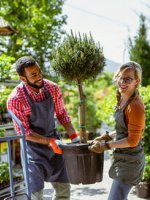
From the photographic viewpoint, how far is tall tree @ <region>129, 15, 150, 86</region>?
481 inches

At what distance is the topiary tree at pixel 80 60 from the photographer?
3084 millimetres

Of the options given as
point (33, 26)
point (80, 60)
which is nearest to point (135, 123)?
point (80, 60)

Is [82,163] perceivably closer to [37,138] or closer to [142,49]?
[37,138]

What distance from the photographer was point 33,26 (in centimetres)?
1045

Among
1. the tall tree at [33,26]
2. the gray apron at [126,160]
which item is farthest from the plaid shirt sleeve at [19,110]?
the tall tree at [33,26]

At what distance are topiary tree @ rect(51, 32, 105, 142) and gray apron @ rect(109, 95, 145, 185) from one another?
46cm

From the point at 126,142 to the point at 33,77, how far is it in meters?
0.87

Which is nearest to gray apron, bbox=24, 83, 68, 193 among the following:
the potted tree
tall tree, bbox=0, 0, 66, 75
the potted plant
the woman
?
the potted tree

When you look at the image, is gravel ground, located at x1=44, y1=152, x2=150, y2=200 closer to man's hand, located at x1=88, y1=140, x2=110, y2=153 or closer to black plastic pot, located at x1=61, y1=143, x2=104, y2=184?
black plastic pot, located at x1=61, y1=143, x2=104, y2=184

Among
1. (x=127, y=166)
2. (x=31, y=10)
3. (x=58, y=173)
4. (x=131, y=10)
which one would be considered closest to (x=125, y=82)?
(x=127, y=166)

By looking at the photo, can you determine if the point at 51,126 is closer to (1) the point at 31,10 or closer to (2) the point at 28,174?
(2) the point at 28,174

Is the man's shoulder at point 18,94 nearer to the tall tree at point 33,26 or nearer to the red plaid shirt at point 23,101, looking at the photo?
the red plaid shirt at point 23,101

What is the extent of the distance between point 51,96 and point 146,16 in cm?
1026

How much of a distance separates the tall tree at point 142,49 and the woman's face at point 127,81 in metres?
9.50
